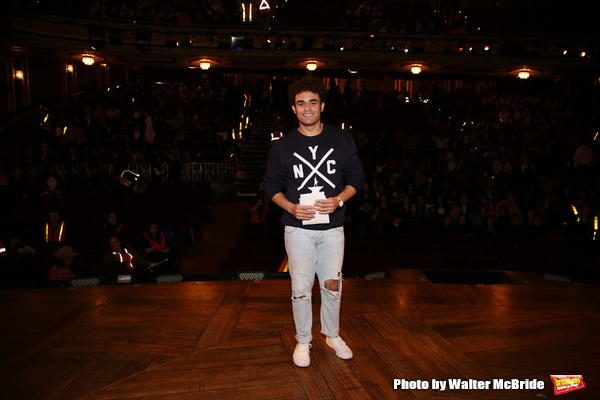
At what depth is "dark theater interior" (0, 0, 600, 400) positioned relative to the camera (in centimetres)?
259

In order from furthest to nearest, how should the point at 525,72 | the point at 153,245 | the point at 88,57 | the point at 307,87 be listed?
the point at 525,72
the point at 88,57
the point at 153,245
the point at 307,87

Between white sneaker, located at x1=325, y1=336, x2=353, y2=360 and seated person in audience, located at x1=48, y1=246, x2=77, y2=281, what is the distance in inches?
148

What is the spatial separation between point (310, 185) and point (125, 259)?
13.4 ft

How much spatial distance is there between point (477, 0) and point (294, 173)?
22951 millimetres

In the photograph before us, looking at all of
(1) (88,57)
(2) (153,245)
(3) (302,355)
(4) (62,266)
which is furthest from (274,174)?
(1) (88,57)

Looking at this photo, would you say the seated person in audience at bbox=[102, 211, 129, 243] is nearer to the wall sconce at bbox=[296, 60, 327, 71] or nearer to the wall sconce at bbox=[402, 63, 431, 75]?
the wall sconce at bbox=[296, 60, 327, 71]

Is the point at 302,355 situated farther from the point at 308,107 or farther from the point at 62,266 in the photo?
the point at 62,266

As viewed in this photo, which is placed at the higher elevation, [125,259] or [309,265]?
[309,265]

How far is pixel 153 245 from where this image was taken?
21.4 ft

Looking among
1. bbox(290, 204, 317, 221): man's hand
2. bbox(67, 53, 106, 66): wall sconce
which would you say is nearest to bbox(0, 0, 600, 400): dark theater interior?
bbox(67, 53, 106, 66): wall sconce

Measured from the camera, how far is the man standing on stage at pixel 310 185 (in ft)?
8.30

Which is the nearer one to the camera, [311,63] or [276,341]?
[276,341]

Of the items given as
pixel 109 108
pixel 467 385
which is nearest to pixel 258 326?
pixel 467 385

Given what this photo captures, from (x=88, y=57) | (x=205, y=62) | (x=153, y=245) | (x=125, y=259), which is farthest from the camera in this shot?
(x=205, y=62)
